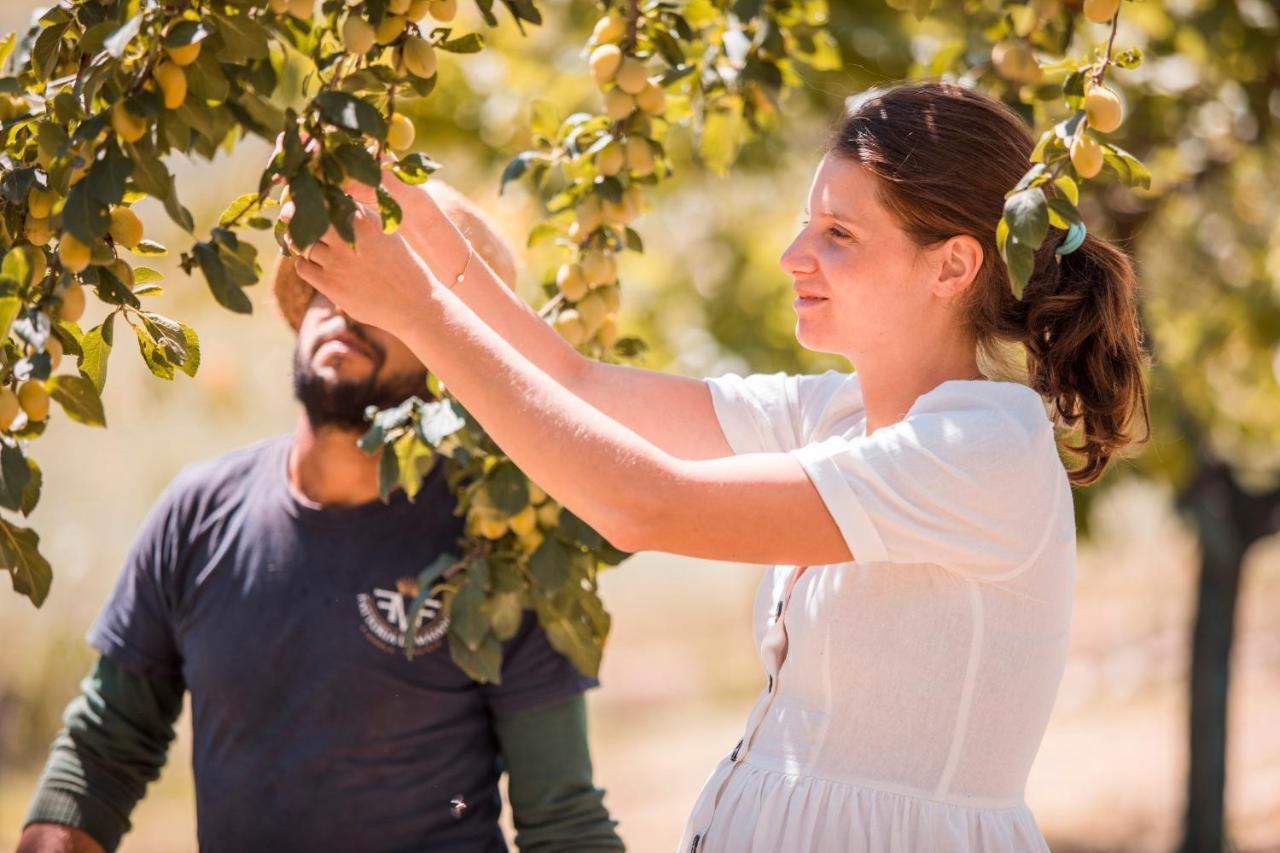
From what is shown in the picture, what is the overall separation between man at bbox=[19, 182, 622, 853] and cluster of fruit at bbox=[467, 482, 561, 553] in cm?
28

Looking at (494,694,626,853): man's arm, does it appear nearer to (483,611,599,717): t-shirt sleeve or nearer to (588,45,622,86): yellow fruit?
(483,611,599,717): t-shirt sleeve

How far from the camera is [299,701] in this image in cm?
212

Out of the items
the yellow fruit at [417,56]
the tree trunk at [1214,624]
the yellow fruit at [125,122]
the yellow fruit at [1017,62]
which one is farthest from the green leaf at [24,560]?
the tree trunk at [1214,624]

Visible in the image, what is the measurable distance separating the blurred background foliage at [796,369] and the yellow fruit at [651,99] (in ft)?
A: 1.46

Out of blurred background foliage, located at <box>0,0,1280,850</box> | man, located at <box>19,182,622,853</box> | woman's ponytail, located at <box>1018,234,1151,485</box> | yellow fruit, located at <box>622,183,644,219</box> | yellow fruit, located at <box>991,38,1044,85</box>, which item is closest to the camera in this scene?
woman's ponytail, located at <box>1018,234,1151,485</box>

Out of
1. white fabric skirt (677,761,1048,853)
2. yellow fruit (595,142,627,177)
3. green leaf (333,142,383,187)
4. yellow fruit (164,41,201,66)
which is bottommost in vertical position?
white fabric skirt (677,761,1048,853)

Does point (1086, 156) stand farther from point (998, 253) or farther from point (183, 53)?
point (183, 53)

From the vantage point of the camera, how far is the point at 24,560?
4.55 feet

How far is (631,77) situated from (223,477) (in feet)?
3.50

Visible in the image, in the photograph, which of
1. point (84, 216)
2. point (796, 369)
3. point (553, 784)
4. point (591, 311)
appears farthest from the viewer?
point (796, 369)

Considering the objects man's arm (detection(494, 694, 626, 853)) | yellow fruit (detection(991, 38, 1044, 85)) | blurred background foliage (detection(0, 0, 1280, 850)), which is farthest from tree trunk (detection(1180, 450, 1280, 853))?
man's arm (detection(494, 694, 626, 853))

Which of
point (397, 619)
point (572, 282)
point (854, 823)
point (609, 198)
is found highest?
point (609, 198)

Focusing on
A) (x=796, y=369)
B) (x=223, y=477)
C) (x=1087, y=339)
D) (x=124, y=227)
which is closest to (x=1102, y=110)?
(x=1087, y=339)

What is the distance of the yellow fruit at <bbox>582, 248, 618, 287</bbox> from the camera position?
6.15 ft
